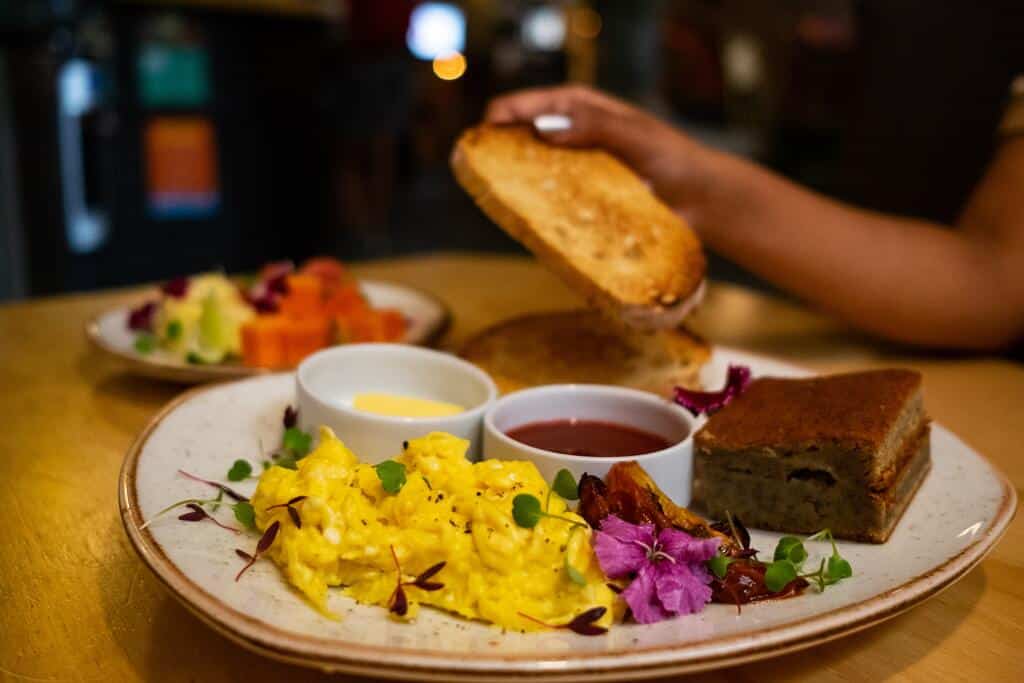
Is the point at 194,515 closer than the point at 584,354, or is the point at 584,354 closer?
the point at 194,515

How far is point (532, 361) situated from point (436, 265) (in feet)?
4.79

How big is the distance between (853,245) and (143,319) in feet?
6.16

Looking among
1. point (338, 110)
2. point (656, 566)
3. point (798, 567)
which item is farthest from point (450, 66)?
point (656, 566)

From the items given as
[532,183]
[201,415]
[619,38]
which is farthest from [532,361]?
[619,38]

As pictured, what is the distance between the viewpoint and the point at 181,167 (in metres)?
6.97

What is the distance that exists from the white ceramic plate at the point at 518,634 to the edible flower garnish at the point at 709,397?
336mm

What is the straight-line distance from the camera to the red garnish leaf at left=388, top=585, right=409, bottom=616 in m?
1.11

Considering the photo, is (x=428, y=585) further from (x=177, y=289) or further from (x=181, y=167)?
(x=181, y=167)

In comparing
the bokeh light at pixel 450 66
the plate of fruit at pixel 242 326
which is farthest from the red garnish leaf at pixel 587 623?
the bokeh light at pixel 450 66

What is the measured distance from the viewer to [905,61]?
3.76 metres

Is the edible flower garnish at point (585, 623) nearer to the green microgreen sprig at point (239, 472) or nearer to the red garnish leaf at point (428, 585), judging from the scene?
the red garnish leaf at point (428, 585)

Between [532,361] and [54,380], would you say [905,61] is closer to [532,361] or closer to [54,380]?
[532,361]

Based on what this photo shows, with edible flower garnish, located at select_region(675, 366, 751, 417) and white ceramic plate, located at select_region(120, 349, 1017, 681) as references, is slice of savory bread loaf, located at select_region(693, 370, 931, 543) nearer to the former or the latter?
white ceramic plate, located at select_region(120, 349, 1017, 681)

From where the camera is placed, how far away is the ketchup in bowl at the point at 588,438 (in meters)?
1.61
